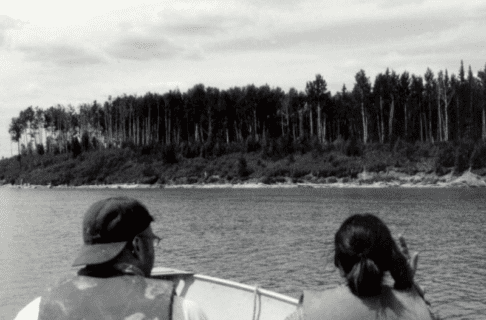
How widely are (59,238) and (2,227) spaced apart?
1027cm

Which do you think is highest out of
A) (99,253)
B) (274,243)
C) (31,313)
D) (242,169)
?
(99,253)

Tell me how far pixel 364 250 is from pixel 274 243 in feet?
97.2

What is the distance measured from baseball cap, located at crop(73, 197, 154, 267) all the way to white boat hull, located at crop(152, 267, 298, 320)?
16.4 ft

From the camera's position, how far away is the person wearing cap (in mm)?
3340

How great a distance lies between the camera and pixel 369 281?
3.92 metres

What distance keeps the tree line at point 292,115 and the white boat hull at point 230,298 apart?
88.9m

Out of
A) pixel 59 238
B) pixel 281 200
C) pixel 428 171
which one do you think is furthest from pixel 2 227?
pixel 428 171

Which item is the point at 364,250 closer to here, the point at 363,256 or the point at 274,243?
the point at 363,256

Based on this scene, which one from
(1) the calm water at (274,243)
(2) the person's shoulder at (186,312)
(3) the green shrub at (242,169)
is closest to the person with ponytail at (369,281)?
(2) the person's shoulder at (186,312)

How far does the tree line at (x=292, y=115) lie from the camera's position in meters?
103

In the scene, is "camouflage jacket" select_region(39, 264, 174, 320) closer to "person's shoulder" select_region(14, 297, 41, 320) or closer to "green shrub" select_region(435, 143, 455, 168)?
"person's shoulder" select_region(14, 297, 41, 320)

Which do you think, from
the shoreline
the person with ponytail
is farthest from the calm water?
the shoreline

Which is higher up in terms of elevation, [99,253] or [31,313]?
[99,253]

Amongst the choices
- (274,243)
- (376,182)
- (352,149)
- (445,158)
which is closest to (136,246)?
(274,243)
